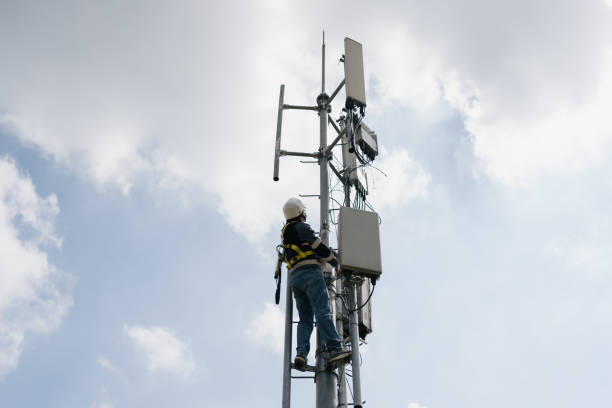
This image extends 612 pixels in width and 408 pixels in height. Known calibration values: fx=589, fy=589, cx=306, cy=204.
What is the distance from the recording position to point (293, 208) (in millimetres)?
7746

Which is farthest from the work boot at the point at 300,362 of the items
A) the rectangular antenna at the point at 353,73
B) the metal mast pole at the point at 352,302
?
the rectangular antenna at the point at 353,73

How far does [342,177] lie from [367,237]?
1665 mm

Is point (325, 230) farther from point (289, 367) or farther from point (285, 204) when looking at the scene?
point (289, 367)

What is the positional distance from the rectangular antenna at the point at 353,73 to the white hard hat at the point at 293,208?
2.16 metres

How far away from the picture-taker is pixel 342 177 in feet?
29.8

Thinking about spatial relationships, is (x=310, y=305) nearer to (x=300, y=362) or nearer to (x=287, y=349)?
(x=287, y=349)

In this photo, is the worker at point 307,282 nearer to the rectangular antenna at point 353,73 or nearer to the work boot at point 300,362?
the work boot at point 300,362

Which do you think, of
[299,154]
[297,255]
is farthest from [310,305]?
[299,154]

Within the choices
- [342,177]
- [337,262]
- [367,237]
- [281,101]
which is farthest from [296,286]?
[281,101]

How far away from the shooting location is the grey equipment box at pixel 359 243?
24.4 ft

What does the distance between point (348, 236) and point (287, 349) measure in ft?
5.42

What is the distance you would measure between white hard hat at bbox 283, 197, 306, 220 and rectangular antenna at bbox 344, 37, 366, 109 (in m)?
2.16

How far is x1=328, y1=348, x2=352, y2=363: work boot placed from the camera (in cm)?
669

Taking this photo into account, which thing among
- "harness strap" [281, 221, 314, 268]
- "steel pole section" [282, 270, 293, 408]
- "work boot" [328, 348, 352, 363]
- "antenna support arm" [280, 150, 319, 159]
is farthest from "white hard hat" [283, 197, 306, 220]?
"work boot" [328, 348, 352, 363]
